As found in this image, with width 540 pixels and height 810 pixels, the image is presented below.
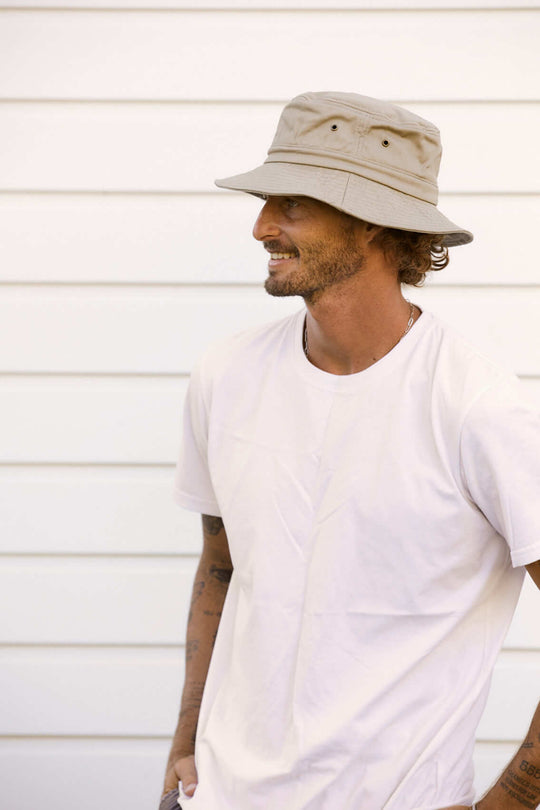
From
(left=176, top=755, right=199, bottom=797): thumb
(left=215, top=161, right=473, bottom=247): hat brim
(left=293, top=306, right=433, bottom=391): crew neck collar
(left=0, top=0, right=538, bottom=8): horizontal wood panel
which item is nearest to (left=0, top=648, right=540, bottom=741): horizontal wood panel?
(left=176, top=755, right=199, bottom=797): thumb

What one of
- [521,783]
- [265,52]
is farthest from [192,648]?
[265,52]

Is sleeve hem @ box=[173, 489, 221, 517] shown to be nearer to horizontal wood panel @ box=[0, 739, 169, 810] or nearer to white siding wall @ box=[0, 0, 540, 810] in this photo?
white siding wall @ box=[0, 0, 540, 810]

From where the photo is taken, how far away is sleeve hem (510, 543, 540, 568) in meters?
1.44

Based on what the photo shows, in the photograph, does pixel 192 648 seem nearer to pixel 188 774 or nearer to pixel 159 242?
pixel 188 774

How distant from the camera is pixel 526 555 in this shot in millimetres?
1451

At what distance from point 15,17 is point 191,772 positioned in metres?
1.91

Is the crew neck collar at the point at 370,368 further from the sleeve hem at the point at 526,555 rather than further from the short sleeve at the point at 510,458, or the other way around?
the sleeve hem at the point at 526,555

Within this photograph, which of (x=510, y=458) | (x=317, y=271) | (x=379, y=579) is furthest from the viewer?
(x=317, y=271)

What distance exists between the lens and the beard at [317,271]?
5.38 feet

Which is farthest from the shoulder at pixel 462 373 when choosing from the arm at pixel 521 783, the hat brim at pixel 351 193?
the arm at pixel 521 783

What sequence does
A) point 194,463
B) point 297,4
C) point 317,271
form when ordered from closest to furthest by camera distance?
point 317,271, point 194,463, point 297,4

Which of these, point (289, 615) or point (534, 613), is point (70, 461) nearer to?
point (289, 615)

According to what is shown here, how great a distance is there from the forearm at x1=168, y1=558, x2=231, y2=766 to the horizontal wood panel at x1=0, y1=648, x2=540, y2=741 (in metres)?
0.69

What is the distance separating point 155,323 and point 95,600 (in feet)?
2.57
